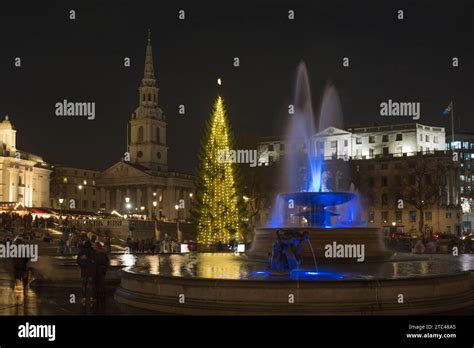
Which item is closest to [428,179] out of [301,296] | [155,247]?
[155,247]

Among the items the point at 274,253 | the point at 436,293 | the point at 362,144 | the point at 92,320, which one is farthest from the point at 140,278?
the point at 362,144

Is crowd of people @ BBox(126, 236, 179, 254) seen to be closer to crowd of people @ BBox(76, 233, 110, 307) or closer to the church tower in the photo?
crowd of people @ BBox(76, 233, 110, 307)

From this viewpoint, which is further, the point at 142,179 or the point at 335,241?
the point at 142,179

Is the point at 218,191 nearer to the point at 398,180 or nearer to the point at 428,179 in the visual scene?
the point at 428,179

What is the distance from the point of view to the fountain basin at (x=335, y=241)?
21406 millimetres

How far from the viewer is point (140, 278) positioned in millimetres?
15969

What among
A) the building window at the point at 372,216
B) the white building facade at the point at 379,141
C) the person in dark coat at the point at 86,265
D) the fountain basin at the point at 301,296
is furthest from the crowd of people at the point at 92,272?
the white building facade at the point at 379,141

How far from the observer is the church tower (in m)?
147

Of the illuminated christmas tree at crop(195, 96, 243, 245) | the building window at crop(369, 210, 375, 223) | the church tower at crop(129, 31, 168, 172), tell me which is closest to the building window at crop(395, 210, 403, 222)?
the building window at crop(369, 210, 375, 223)

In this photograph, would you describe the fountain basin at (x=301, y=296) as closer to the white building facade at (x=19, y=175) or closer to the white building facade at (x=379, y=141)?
the white building facade at (x=379, y=141)

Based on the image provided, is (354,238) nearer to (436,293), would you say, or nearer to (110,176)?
(436,293)

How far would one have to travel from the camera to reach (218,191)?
167ft

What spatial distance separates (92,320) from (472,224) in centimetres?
10461

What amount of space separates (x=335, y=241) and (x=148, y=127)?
5061 inches
